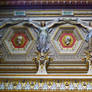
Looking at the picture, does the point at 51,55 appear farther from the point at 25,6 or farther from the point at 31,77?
the point at 25,6

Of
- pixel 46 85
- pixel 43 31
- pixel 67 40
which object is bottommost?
pixel 46 85

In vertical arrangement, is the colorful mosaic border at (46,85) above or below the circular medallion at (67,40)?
below

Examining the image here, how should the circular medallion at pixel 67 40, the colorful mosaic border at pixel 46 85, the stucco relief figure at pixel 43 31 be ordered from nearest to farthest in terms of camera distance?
1. the colorful mosaic border at pixel 46 85
2. the stucco relief figure at pixel 43 31
3. the circular medallion at pixel 67 40

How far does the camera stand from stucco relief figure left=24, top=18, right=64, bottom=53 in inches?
161

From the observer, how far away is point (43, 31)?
13.7ft

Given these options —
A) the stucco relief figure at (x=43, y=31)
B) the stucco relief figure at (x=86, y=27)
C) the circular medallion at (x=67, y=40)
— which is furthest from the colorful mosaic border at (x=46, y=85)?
the stucco relief figure at (x=86, y=27)

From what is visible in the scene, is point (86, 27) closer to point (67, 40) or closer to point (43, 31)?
point (67, 40)

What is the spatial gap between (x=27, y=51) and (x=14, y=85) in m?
0.74

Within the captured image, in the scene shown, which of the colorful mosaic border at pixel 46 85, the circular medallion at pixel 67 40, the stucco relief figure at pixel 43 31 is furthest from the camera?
the circular medallion at pixel 67 40

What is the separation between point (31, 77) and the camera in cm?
388

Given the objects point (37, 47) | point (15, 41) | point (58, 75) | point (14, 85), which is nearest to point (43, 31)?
point (37, 47)

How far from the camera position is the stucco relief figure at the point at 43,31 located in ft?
13.4

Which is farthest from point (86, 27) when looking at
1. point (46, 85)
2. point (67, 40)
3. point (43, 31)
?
point (46, 85)

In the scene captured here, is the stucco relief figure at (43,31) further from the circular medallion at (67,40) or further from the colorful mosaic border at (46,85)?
the colorful mosaic border at (46,85)
